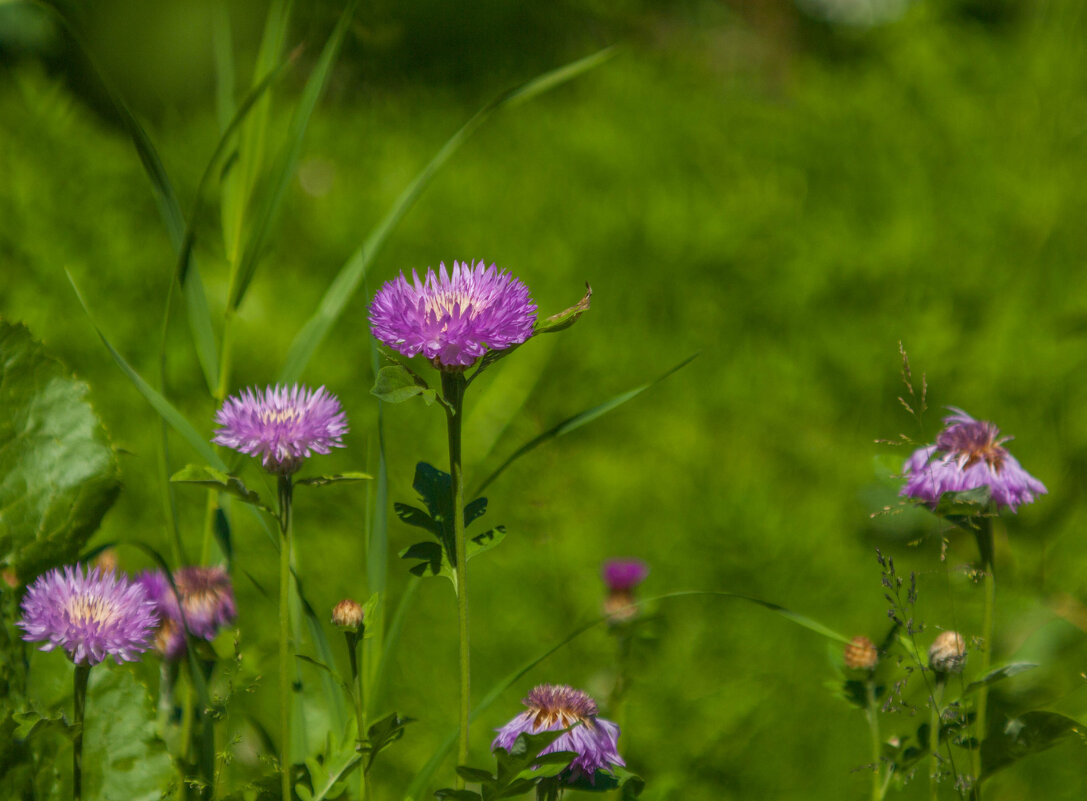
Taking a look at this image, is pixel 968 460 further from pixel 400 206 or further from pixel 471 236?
pixel 471 236

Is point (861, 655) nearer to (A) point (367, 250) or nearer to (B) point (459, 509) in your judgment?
(B) point (459, 509)

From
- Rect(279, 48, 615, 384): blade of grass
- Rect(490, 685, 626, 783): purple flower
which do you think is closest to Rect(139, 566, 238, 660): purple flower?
Rect(279, 48, 615, 384): blade of grass

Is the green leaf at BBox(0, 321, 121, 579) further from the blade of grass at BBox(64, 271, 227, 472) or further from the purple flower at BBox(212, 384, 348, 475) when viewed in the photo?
the purple flower at BBox(212, 384, 348, 475)

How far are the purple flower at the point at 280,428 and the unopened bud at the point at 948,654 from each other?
54 cm

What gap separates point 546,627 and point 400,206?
2.88 feet

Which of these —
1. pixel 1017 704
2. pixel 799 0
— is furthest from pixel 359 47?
pixel 1017 704

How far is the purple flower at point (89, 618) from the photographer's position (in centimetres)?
82

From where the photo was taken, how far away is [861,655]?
972 mm

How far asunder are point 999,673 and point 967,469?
179 millimetres

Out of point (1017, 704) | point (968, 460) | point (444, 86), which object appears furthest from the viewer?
point (444, 86)

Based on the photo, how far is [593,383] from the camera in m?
2.26

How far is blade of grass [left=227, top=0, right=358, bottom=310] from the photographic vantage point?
107cm

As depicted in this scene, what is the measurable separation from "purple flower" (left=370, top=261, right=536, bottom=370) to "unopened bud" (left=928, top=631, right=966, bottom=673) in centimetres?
47

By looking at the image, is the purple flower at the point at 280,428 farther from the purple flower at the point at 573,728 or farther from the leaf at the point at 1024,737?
the leaf at the point at 1024,737
